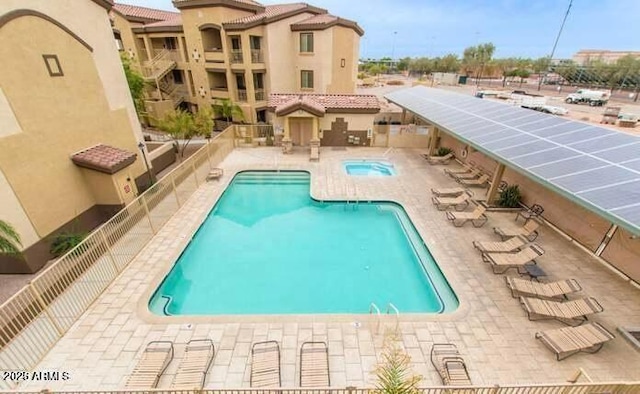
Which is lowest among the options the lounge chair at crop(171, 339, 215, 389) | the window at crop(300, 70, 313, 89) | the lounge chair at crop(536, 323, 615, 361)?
the lounge chair at crop(171, 339, 215, 389)

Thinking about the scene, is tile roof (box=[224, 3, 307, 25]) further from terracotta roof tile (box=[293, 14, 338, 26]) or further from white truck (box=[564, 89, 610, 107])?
white truck (box=[564, 89, 610, 107])

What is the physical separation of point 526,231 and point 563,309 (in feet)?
14.4

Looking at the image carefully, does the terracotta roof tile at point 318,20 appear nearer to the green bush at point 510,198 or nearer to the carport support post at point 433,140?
the carport support post at point 433,140

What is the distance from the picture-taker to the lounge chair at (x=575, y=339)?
6.61 metres

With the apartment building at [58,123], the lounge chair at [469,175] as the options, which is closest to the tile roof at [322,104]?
the lounge chair at [469,175]

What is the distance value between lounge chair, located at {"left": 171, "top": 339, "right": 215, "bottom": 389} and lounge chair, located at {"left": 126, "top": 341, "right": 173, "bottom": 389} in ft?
1.20

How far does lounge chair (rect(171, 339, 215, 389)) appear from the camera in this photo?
6.16 metres

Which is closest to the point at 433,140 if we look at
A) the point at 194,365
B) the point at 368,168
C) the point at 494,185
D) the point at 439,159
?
the point at 439,159

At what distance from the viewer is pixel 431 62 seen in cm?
9700

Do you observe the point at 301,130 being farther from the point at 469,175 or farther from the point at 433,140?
the point at 469,175

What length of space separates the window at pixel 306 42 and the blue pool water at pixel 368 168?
14.4 m

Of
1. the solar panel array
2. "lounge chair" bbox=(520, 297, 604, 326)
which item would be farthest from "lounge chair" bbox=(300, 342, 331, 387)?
the solar panel array

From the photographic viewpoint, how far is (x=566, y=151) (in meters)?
10.3

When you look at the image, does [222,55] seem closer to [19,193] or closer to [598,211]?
[19,193]
